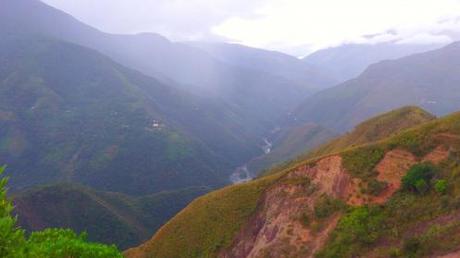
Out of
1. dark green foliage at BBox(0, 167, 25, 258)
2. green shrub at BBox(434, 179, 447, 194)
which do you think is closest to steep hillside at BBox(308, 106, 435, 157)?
green shrub at BBox(434, 179, 447, 194)

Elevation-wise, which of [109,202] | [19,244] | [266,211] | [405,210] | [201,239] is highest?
[19,244]

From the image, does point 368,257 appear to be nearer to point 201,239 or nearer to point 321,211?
point 321,211

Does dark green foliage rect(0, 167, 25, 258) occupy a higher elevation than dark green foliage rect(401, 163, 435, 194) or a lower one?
higher

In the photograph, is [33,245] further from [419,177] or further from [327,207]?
[419,177]

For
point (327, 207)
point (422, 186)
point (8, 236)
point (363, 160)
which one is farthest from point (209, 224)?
point (8, 236)

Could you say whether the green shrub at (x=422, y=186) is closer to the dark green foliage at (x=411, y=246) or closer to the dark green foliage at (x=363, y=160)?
the dark green foliage at (x=363, y=160)

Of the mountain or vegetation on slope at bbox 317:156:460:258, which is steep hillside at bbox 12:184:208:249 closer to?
the mountain

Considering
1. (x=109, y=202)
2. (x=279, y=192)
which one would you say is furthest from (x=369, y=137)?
(x=109, y=202)
